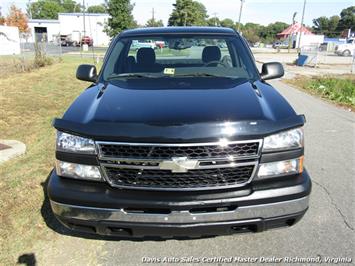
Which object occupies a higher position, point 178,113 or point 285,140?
point 178,113

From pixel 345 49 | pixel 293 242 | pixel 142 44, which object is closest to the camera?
pixel 293 242

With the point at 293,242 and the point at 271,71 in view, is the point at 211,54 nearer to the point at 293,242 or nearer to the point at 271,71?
the point at 271,71

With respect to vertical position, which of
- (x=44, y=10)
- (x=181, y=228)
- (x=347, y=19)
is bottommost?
(x=181, y=228)

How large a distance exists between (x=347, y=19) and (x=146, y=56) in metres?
147

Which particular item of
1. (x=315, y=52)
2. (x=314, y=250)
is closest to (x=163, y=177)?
(x=314, y=250)

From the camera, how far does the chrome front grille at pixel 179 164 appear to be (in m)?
2.67

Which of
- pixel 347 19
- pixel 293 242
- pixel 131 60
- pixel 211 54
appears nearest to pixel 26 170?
pixel 131 60

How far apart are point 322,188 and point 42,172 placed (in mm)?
3513

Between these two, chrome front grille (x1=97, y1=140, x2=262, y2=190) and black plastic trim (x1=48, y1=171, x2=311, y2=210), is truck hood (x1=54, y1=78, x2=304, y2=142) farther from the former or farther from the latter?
black plastic trim (x1=48, y1=171, x2=311, y2=210)

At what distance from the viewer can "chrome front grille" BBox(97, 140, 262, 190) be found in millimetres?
2674

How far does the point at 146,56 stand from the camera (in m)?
4.45

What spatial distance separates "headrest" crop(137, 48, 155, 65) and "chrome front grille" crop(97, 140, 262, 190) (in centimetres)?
185

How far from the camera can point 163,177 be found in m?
2.74

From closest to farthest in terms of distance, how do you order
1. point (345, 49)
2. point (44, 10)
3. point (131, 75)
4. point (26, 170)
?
point (131, 75) → point (26, 170) → point (345, 49) → point (44, 10)
